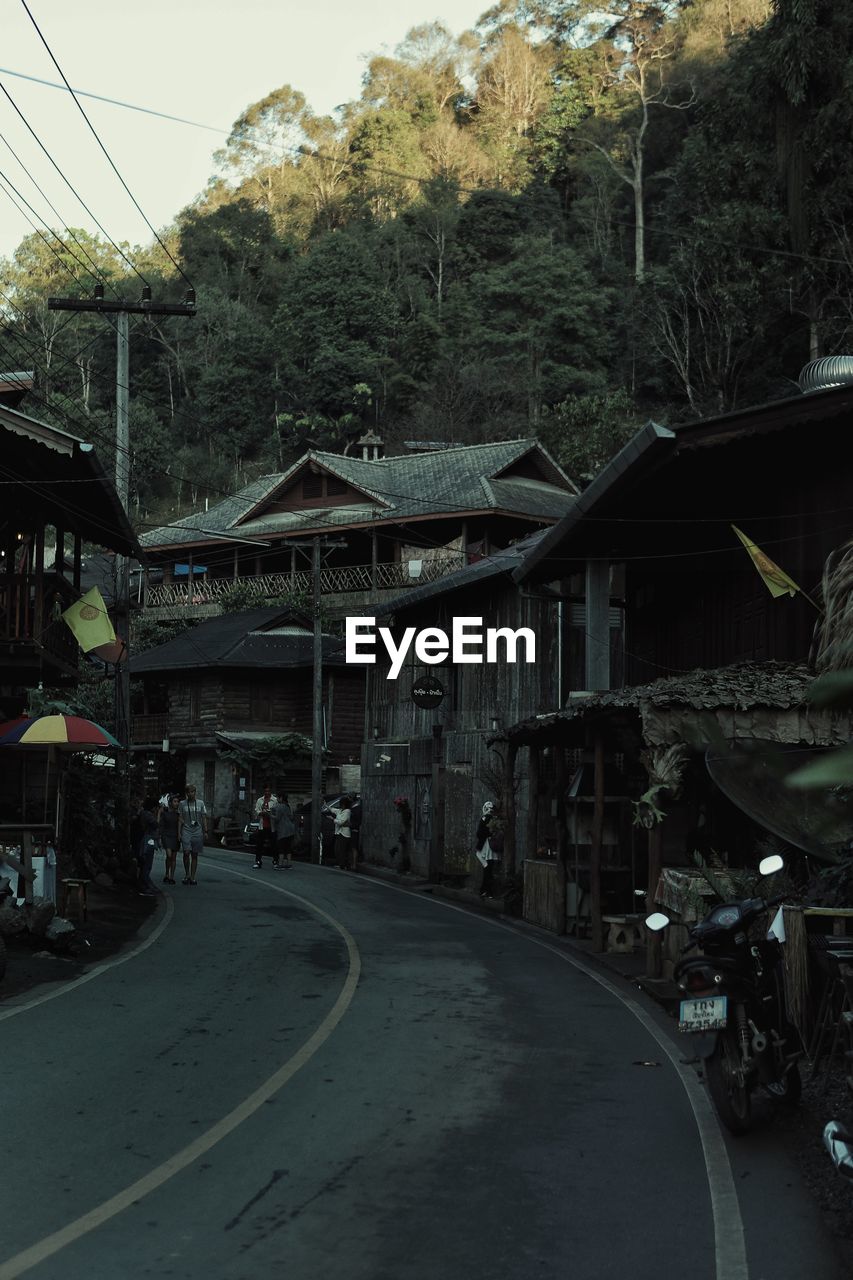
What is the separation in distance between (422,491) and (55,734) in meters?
34.3

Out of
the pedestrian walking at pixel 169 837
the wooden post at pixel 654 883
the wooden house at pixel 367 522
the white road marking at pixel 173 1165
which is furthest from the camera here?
the wooden house at pixel 367 522

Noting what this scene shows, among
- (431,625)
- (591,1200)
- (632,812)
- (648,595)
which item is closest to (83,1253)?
(591,1200)

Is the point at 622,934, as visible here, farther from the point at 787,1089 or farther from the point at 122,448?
the point at 122,448

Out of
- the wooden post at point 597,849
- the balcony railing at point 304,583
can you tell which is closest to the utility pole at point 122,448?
the wooden post at point 597,849

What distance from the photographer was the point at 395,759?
4025 centimetres

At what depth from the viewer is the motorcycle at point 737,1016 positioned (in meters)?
8.55

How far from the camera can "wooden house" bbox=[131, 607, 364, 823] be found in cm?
5309

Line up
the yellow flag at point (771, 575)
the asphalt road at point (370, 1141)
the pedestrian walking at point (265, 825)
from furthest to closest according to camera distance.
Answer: the pedestrian walking at point (265, 825) < the yellow flag at point (771, 575) < the asphalt road at point (370, 1141)

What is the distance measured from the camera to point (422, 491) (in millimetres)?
54906

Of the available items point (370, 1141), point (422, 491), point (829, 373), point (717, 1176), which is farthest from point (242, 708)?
point (717, 1176)

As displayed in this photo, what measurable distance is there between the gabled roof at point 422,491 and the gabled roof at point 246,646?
3.43 metres

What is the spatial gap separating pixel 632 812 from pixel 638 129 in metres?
64.3

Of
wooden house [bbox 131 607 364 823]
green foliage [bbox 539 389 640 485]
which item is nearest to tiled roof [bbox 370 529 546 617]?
wooden house [bbox 131 607 364 823]

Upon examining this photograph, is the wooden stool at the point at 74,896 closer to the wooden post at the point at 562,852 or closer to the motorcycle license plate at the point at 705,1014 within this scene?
the wooden post at the point at 562,852
